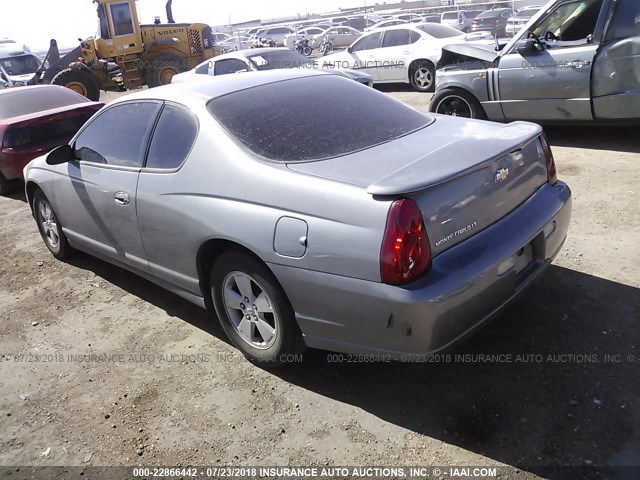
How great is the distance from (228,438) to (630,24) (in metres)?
6.21

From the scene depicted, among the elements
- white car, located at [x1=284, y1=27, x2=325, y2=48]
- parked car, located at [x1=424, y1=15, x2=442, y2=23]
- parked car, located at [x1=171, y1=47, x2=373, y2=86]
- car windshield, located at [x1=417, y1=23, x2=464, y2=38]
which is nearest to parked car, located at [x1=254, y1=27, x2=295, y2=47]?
white car, located at [x1=284, y1=27, x2=325, y2=48]

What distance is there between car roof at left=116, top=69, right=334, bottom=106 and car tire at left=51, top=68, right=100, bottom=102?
13.6 meters

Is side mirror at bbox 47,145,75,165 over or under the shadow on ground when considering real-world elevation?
over

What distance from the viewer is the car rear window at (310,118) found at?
10.5 feet

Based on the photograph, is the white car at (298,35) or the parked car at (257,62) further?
the white car at (298,35)

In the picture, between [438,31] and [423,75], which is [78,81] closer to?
[423,75]

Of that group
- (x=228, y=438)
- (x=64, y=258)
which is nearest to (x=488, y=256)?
(x=228, y=438)

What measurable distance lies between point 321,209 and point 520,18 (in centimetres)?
2063

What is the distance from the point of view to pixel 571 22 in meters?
6.96

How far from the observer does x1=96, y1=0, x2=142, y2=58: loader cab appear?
17.0m

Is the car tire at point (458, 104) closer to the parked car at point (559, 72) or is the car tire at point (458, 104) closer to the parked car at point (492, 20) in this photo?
the parked car at point (559, 72)

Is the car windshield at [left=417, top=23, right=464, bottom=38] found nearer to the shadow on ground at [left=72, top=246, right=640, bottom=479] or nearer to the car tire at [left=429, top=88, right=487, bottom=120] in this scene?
the car tire at [left=429, top=88, right=487, bottom=120]

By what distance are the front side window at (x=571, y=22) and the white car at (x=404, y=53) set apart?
5123 millimetres

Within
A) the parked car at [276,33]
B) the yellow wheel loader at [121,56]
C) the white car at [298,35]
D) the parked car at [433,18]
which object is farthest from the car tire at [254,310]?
the parked car at [276,33]
